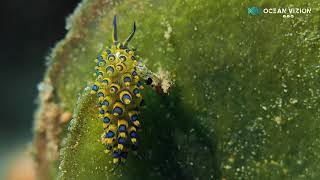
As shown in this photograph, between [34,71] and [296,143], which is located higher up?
[34,71]

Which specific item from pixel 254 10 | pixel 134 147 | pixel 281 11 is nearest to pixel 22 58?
pixel 134 147

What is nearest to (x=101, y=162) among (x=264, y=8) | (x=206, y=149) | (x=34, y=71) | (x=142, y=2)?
(x=206, y=149)

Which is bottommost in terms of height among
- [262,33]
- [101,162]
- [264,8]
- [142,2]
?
[101,162]

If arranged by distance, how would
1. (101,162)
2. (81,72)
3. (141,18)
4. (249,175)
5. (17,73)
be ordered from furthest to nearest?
(17,73), (81,72), (141,18), (249,175), (101,162)

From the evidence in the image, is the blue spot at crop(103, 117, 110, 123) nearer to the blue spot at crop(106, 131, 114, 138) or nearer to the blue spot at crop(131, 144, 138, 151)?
the blue spot at crop(106, 131, 114, 138)

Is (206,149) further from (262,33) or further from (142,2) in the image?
(142,2)
